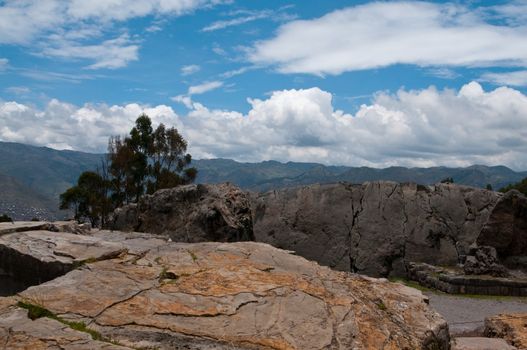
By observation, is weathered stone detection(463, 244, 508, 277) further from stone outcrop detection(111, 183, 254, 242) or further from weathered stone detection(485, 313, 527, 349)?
stone outcrop detection(111, 183, 254, 242)

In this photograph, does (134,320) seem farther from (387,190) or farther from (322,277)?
(387,190)

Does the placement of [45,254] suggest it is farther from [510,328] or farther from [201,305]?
[510,328]

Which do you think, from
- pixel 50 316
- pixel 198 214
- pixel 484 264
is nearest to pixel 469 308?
pixel 484 264

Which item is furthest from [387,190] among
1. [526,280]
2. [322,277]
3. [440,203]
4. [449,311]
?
[322,277]

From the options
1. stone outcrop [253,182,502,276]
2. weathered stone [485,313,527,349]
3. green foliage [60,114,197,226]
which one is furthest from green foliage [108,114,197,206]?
weathered stone [485,313,527,349]

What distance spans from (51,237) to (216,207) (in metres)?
9.19

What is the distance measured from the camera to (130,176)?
170 feet

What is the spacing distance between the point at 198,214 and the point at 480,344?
10.5 metres

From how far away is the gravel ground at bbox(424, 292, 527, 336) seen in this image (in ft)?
46.5

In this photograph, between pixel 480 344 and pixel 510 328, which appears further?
pixel 510 328

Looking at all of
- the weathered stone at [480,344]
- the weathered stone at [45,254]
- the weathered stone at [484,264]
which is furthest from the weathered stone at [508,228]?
the weathered stone at [45,254]

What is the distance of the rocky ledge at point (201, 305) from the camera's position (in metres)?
6.55

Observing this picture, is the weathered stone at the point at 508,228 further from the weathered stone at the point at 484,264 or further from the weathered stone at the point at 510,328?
the weathered stone at the point at 510,328

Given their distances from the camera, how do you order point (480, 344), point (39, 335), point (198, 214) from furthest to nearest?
point (198, 214) → point (480, 344) → point (39, 335)
